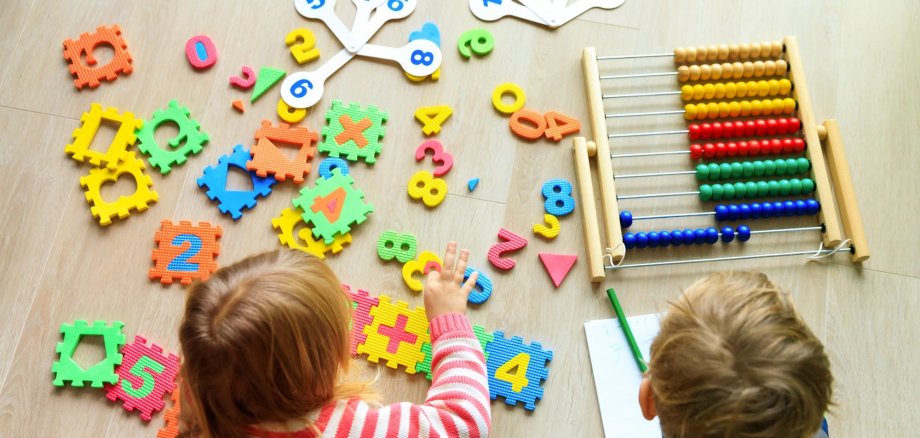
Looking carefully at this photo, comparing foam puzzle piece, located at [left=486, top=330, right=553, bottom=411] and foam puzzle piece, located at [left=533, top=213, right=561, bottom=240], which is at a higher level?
foam puzzle piece, located at [left=533, top=213, right=561, bottom=240]

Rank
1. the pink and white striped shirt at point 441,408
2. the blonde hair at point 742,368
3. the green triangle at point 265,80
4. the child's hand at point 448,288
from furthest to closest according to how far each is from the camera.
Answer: the green triangle at point 265,80, the child's hand at point 448,288, the pink and white striped shirt at point 441,408, the blonde hair at point 742,368

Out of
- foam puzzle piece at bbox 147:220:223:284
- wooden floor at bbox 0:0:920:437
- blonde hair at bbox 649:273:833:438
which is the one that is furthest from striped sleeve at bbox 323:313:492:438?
foam puzzle piece at bbox 147:220:223:284

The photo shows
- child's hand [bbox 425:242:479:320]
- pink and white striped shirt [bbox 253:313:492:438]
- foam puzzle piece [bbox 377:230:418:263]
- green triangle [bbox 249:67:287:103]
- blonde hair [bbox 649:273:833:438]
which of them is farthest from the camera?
green triangle [bbox 249:67:287:103]

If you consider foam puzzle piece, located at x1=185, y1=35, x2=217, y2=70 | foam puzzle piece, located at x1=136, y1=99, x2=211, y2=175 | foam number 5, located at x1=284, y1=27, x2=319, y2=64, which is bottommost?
foam puzzle piece, located at x1=136, y1=99, x2=211, y2=175

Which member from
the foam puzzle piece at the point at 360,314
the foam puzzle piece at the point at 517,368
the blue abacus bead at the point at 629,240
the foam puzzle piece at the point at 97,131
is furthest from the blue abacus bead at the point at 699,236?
the foam puzzle piece at the point at 97,131

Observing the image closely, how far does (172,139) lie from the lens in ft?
4.37

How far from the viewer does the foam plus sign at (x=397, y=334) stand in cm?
120

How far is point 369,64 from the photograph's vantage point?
140 centimetres

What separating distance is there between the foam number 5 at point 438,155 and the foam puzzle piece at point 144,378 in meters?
0.54

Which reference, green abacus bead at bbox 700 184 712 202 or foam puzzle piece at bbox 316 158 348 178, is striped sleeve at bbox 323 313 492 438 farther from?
green abacus bead at bbox 700 184 712 202

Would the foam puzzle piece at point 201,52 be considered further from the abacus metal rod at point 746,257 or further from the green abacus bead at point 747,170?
the green abacus bead at point 747,170

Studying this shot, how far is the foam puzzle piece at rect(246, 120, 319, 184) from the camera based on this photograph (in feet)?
4.27

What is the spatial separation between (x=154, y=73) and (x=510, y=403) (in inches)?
35.9

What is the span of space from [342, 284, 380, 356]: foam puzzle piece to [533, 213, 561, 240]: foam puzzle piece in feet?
1.00
